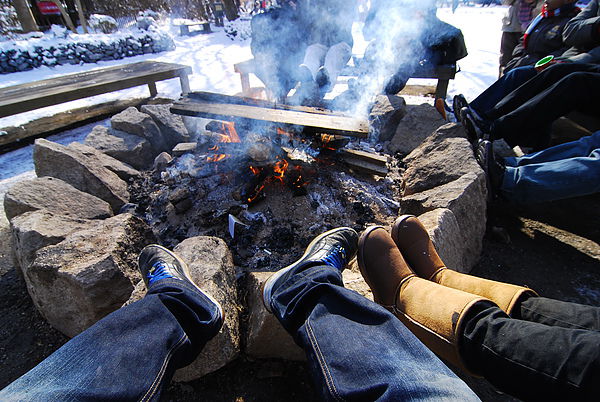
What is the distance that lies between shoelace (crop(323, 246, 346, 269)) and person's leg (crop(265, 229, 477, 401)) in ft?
0.85

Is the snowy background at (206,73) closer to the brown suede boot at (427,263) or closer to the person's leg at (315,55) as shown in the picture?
the person's leg at (315,55)

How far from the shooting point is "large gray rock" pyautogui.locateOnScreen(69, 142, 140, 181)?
137 inches

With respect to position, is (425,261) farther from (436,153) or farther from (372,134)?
(372,134)

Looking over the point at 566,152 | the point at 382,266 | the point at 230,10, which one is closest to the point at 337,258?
the point at 382,266

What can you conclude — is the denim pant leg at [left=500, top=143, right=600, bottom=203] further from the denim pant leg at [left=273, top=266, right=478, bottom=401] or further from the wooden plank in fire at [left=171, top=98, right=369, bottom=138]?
the denim pant leg at [left=273, top=266, right=478, bottom=401]

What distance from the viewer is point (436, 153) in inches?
128

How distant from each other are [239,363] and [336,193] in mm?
1790

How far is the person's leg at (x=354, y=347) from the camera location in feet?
3.43

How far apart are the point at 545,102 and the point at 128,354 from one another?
3944 millimetres

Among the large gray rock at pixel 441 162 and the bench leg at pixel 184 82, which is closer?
the large gray rock at pixel 441 162

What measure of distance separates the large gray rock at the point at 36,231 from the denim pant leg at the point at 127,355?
1301mm

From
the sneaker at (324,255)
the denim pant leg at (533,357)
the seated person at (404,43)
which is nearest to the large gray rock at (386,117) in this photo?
the seated person at (404,43)

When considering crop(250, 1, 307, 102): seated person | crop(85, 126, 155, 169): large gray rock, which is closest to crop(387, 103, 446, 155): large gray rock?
crop(250, 1, 307, 102): seated person

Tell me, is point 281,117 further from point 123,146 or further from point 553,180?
point 553,180
